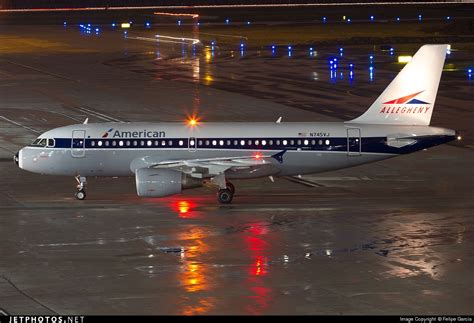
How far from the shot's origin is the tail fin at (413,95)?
52.2 meters

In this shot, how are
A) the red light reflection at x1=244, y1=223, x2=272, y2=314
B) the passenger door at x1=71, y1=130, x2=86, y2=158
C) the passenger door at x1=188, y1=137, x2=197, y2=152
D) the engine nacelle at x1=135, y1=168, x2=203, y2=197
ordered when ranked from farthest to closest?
the passenger door at x1=71, y1=130, x2=86, y2=158 < the passenger door at x1=188, y1=137, x2=197, y2=152 < the engine nacelle at x1=135, y1=168, x2=203, y2=197 < the red light reflection at x1=244, y1=223, x2=272, y2=314

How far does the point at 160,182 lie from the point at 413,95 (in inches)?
501

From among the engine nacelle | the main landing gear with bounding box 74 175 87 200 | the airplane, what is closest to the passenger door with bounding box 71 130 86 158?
the airplane

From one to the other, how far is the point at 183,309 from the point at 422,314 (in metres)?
6.94

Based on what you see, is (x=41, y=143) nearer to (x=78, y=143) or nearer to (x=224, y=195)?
(x=78, y=143)

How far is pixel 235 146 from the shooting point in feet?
167

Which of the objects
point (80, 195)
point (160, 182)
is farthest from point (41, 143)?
point (160, 182)

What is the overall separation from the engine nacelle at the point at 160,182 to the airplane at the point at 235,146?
35 centimetres

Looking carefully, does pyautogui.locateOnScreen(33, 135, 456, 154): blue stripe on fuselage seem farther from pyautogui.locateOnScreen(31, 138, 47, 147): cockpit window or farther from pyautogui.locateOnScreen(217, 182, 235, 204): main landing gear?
pyautogui.locateOnScreen(31, 138, 47, 147): cockpit window

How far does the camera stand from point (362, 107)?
83562 millimetres

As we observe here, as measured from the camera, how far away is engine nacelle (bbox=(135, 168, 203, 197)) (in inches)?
1924

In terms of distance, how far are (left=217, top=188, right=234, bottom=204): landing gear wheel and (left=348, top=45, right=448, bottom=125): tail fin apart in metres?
7.44

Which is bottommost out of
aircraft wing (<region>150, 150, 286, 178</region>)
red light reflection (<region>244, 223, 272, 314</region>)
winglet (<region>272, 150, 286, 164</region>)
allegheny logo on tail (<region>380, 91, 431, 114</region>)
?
red light reflection (<region>244, 223, 272, 314</region>)

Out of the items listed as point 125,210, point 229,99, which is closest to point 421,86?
point 125,210
